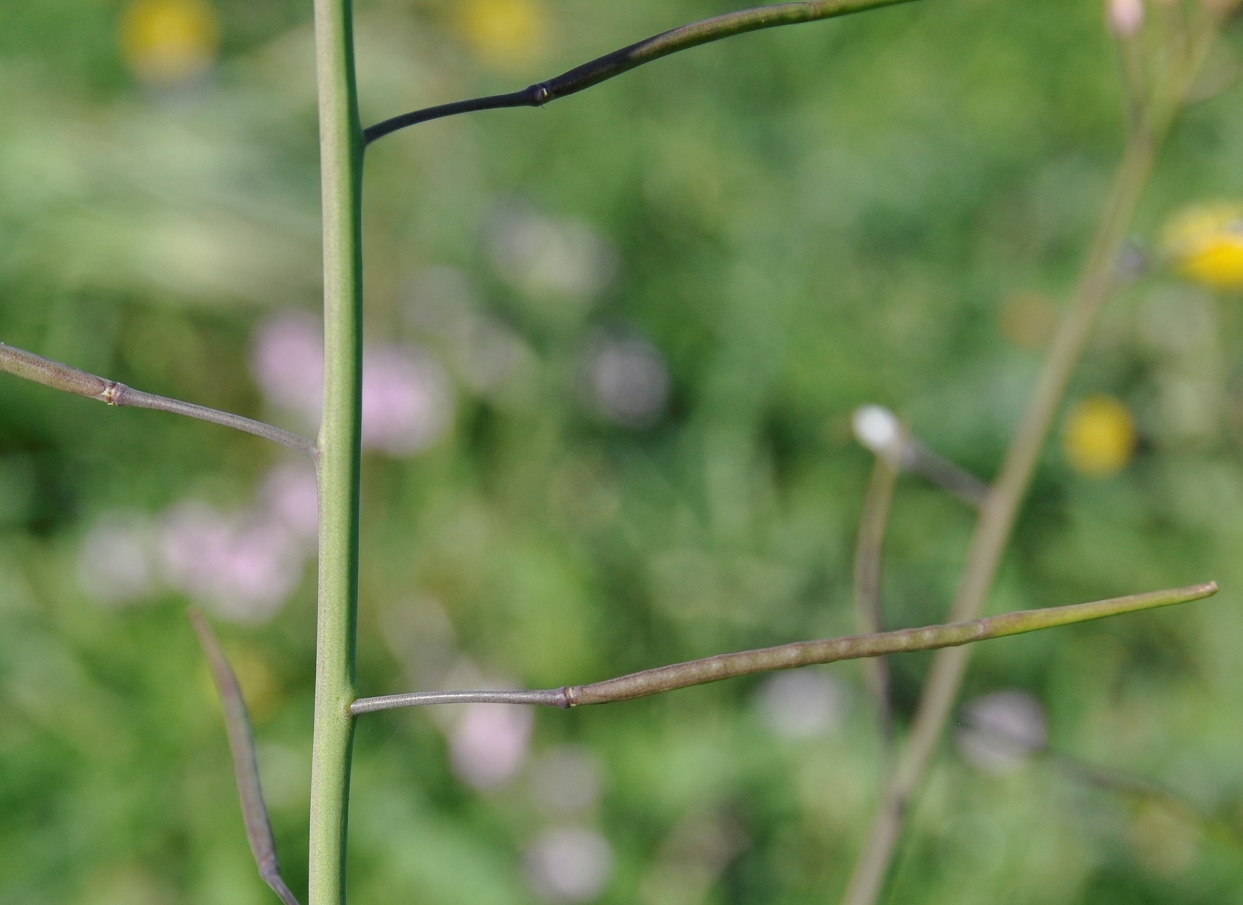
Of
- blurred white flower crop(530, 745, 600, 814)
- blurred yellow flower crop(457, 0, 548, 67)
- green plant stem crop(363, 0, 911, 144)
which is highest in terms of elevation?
green plant stem crop(363, 0, 911, 144)

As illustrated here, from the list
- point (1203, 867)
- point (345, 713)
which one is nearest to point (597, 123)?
point (1203, 867)

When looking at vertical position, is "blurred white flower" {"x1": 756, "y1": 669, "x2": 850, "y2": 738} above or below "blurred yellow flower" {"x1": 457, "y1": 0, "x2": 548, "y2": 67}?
below

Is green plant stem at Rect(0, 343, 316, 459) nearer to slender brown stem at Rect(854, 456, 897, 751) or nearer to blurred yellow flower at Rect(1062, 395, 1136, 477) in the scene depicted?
slender brown stem at Rect(854, 456, 897, 751)

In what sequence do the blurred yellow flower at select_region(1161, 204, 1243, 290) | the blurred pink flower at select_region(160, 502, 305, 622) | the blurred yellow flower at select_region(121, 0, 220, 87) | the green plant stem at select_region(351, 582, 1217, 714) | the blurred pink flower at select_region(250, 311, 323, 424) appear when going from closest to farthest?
the green plant stem at select_region(351, 582, 1217, 714) < the blurred yellow flower at select_region(1161, 204, 1243, 290) < the blurred pink flower at select_region(160, 502, 305, 622) < the blurred pink flower at select_region(250, 311, 323, 424) < the blurred yellow flower at select_region(121, 0, 220, 87)

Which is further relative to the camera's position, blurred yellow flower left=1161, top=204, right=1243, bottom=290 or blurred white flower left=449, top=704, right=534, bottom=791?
blurred white flower left=449, top=704, right=534, bottom=791

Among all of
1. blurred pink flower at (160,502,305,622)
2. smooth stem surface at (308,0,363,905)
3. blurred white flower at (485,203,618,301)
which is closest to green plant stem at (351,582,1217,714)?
smooth stem surface at (308,0,363,905)

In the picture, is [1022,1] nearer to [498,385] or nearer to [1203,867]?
[498,385]
